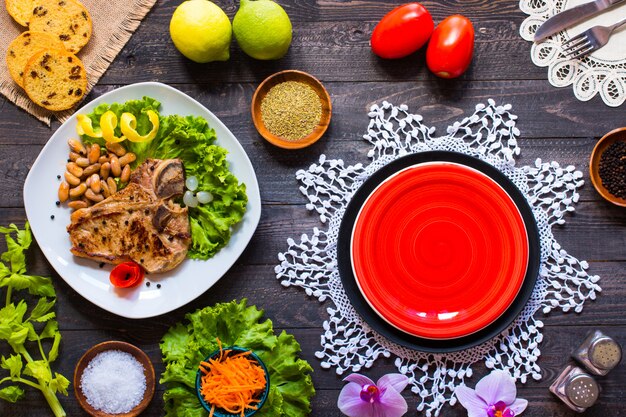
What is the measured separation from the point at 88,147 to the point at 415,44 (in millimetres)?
1133

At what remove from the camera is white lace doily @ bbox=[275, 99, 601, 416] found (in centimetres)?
212

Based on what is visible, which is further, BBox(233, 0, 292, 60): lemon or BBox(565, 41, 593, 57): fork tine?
BBox(565, 41, 593, 57): fork tine

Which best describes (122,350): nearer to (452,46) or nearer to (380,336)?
(380,336)

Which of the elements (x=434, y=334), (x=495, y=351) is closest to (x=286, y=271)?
(x=434, y=334)

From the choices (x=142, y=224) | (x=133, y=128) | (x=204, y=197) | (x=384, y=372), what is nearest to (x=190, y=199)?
(x=204, y=197)

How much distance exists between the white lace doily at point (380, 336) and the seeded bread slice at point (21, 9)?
1.06 m

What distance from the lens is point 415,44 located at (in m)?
2.09

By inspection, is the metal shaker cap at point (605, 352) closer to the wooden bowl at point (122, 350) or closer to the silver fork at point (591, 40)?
the silver fork at point (591, 40)

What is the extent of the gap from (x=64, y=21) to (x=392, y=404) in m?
1.68

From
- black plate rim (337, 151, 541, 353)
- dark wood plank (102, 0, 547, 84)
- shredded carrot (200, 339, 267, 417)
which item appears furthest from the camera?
dark wood plank (102, 0, 547, 84)

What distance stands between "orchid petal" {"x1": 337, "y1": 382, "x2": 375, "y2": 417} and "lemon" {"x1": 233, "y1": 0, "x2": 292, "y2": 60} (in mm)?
1118

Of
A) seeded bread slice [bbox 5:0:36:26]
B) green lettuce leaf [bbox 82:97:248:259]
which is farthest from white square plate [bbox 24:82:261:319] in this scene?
seeded bread slice [bbox 5:0:36:26]

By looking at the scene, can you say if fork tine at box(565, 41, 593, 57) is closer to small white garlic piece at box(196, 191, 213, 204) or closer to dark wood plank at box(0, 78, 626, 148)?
dark wood plank at box(0, 78, 626, 148)

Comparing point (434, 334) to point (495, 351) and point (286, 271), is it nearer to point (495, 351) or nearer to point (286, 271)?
point (495, 351)
